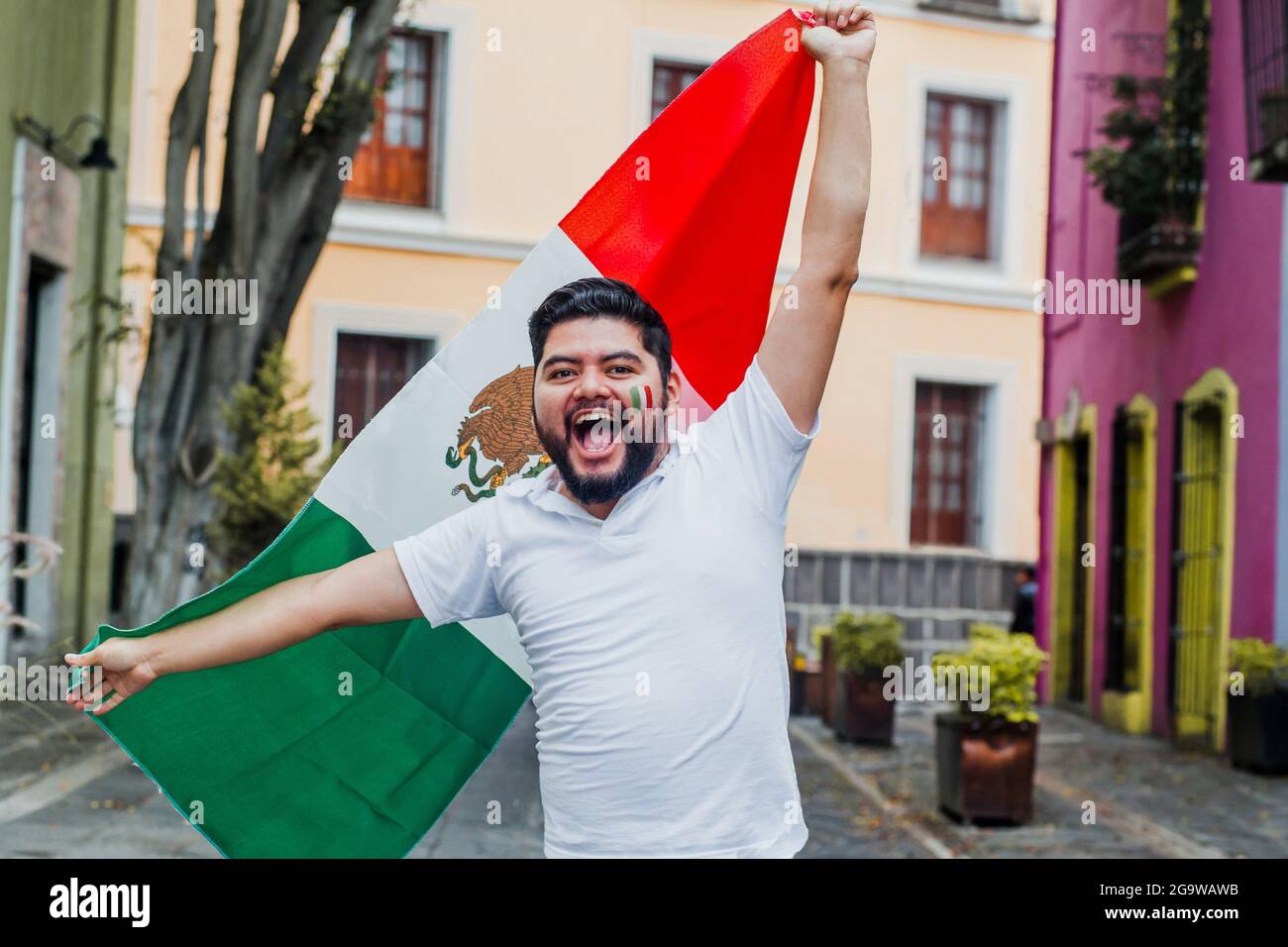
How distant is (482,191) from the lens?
22172 mm

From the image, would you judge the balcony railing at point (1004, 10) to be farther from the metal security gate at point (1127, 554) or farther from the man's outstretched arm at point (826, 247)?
the man's outstretched arm at point (826, 247)

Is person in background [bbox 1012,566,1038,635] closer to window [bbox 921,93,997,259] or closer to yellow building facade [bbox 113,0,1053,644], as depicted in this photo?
yellow building facade [bbox 113,0,1053,644]

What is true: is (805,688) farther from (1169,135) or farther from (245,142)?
(245,142)

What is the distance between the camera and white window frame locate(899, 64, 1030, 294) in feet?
77.8

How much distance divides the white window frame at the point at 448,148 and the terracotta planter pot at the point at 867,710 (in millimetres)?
10127

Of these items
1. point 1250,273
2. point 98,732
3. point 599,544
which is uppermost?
point 1250,273

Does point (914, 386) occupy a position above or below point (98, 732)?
above

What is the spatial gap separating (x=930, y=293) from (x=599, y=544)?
21393mm

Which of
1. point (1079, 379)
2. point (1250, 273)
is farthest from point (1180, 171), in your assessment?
point (1079, 379)

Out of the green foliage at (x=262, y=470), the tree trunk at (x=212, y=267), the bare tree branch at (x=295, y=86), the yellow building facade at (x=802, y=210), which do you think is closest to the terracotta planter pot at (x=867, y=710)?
the green foliage at (x=262, y=470)

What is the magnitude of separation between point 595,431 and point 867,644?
11.5 metres
